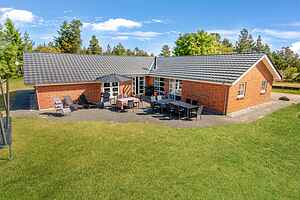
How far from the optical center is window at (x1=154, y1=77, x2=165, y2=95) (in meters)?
21.9

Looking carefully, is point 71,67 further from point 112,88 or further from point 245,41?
point 245,41

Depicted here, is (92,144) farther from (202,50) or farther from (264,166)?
(202,50)

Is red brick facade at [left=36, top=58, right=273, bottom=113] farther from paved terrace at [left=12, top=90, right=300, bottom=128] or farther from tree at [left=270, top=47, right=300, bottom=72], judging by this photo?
tree at [left=270, top=47, right=300, bottom=72]

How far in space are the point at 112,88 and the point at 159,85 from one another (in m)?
5.38

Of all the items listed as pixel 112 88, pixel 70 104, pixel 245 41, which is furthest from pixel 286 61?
pixel 70 104

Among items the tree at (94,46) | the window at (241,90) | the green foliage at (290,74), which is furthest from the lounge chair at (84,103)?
the tree at (94,46)

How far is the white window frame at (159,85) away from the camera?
2187 centimetres

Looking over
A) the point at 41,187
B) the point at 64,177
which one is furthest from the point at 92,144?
the point at 41,187

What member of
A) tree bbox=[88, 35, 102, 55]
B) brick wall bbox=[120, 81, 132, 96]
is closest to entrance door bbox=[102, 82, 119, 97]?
brick wall bbox=[120, 81, 132, 96]

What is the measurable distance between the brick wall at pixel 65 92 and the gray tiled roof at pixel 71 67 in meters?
0.61

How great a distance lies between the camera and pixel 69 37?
188 feet

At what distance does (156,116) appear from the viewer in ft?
49.0

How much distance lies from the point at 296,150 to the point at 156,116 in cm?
850

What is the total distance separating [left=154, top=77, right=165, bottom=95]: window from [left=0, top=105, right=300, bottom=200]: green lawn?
10016mm
